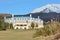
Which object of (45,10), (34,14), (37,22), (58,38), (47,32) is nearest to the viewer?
(58,38)

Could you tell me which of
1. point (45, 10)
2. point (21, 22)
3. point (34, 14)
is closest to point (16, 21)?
point (21, 22)

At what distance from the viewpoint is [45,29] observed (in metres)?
26.2

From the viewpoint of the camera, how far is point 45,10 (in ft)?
438

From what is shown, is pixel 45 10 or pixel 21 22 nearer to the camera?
pixel 21 22

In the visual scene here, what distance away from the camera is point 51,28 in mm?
26047

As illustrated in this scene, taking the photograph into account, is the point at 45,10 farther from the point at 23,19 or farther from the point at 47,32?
the point at 47,32

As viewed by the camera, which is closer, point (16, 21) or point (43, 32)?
point (43, 32)

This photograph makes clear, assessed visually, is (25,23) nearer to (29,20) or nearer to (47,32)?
(29,20)

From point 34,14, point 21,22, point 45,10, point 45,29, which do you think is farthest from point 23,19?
point 45,29

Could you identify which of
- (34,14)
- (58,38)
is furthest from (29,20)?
(58,38)

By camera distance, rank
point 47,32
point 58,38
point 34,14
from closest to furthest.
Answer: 1. point 58,38
2. point 47,32
3. point 34,14

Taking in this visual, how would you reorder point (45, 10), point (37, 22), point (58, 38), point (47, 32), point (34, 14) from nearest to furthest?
point (58, 38), point (47, 32), point (37, 22), point (34, 14), point (45, 10)

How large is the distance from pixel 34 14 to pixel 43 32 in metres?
99.5

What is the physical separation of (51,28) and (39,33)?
1.39 meters
